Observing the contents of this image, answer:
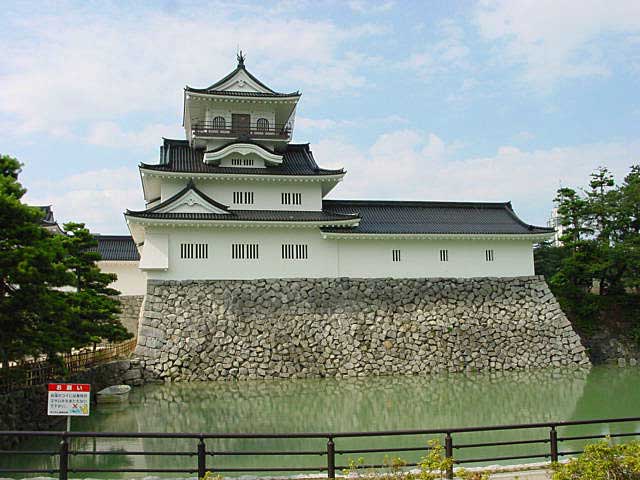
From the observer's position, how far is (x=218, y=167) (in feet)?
67.7

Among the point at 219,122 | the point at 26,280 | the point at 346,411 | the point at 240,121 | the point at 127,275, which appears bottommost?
the point at 346,411

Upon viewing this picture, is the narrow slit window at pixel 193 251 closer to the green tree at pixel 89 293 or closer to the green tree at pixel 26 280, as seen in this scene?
the green tree at pixel 89 293

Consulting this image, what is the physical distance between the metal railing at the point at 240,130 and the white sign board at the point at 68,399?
15.1 meters

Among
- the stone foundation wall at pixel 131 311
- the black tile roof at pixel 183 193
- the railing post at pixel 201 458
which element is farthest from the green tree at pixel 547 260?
the railing post at pixel 201 458

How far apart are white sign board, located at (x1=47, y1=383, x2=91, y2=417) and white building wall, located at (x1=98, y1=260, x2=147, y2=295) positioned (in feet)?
67.8

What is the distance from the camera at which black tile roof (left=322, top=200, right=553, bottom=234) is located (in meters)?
21.2

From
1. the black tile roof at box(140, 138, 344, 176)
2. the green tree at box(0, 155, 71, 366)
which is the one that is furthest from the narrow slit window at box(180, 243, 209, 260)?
the green tree at box(0, 155, 71, 366)

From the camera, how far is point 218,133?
21406mm

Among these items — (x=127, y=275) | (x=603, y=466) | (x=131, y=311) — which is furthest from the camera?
(x=127, y=275)

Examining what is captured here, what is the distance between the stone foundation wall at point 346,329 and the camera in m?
18.0

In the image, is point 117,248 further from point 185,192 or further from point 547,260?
point 547,260

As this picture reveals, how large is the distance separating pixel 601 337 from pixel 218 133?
16.1 metres

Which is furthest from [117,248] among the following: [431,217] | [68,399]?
[68,399]

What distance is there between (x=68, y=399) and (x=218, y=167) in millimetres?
14163
